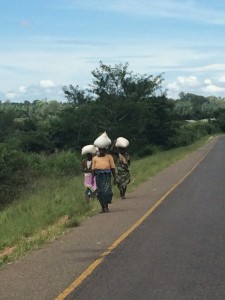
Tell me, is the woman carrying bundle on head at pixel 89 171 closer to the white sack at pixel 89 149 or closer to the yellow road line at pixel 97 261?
the white sack at pixel 89 149

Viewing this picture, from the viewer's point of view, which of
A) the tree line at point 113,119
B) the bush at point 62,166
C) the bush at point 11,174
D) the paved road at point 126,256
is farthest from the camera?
the tree line at point 113,119

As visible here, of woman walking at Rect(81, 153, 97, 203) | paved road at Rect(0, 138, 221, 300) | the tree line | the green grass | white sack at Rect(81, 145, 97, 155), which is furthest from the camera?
the tree line

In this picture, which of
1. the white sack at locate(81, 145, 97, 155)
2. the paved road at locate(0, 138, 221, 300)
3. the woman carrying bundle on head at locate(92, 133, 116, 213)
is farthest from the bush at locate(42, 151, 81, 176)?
the paved road at locate(0, 138, 221, 300)

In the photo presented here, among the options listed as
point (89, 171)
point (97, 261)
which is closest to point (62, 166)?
point (89, 171)

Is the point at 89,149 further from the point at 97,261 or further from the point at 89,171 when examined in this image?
the point at 97,261

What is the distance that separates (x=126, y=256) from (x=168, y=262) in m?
0.78

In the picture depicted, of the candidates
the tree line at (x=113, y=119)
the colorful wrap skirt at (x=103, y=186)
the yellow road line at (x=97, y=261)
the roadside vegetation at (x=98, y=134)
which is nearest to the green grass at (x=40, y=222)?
the colorful wrap skirt at (x=103, y=186)

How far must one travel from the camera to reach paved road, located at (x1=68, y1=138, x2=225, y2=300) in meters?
6.28

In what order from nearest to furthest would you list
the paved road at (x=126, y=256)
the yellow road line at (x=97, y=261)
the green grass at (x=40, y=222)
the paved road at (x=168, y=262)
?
the paved road at (x=168, y=262), the yellow road line at (x=97, y=261), the paved road at (x=126, y=256), the green grass at (x=40, y=222)

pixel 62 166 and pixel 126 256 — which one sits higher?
pixel 126 256

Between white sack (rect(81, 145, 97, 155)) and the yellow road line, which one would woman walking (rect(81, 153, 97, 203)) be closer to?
white sack (rect(81, 145, 97, 155))

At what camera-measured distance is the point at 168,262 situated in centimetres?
774

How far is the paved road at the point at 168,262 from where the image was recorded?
628cm

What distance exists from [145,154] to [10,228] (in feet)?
144
